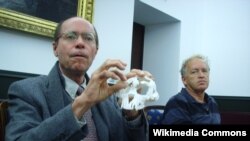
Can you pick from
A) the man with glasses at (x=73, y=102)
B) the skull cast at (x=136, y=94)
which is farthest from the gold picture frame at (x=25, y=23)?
the skull cast at (x=136, y=94)

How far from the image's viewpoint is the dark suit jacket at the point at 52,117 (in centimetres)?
85

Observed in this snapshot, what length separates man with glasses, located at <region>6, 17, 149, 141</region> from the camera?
86cm

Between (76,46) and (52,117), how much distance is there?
33 centimetres

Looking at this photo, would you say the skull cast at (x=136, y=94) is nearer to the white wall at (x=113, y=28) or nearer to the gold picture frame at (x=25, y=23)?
the gold picture frame at (x=25, y=23)

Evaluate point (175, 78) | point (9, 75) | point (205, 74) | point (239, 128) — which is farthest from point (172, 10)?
point (239, 128)

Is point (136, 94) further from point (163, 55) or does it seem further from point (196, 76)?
point (163, 55)

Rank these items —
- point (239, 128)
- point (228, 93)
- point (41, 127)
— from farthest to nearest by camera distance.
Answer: point (228, 93) → point (239, 128) → point (41, 127)

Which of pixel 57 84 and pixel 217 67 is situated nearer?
pixel 57 84

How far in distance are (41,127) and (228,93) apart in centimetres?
367

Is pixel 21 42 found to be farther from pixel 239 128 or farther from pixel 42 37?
pixel 239 128

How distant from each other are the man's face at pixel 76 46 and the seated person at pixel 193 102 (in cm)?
73

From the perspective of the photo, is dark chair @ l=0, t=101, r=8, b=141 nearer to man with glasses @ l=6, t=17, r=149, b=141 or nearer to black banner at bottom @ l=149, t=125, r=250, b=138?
man with glasses @ l=6, t=17, r=149, b=141

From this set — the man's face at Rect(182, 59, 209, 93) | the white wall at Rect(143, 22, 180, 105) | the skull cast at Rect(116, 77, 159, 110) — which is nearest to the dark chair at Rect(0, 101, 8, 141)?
the skull cast at Rect(116, 77, 159, 110)

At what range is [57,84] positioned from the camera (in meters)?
1.07
